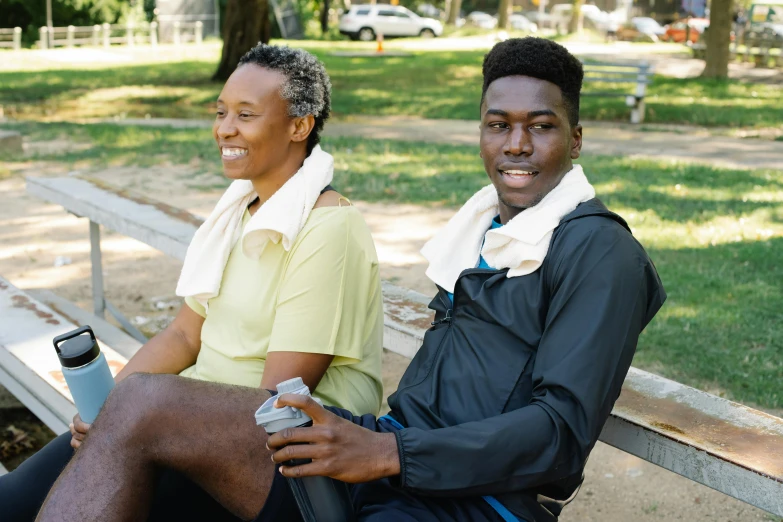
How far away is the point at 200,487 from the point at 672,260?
4.40 metres

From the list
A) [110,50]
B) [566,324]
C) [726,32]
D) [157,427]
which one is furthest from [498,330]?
[110,50]

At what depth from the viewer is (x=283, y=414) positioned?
1808 mm

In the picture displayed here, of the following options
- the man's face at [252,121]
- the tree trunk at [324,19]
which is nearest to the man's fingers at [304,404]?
the man's face at [252,121]

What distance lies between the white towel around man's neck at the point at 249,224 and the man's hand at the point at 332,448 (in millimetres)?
747

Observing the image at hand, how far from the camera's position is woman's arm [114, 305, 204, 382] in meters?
2.84

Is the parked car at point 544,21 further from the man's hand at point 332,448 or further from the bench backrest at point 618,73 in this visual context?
the man's hand at point 332,448

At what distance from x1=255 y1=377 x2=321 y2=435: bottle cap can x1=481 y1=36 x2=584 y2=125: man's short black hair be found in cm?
90

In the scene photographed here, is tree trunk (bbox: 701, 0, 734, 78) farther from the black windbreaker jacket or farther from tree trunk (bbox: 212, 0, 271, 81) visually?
the black windbreaker jacket

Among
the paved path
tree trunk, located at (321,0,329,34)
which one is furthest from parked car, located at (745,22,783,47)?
tree trunk, located at (321,0,329,34)

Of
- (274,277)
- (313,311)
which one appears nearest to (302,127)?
(274,277)

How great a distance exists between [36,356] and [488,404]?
1901mm

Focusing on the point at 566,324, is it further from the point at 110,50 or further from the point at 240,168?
the point at 110,50

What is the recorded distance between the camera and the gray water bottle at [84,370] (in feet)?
7.22

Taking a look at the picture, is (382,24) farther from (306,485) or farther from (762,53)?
(306,485)
